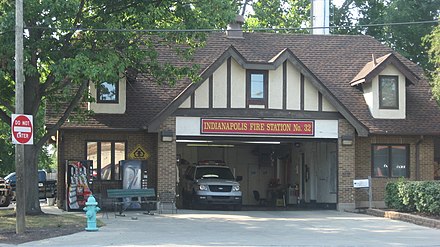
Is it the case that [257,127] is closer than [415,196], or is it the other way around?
[415,196]

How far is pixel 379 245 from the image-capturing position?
54.9 ft

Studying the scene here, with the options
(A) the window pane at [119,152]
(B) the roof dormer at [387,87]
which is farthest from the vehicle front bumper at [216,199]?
(B) the roof dormer at [387,87]

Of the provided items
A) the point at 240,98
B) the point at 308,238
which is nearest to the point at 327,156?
the point at 240,98

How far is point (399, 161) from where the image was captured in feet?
97.6

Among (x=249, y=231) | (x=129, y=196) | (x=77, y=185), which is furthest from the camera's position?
(x=77, y=185)

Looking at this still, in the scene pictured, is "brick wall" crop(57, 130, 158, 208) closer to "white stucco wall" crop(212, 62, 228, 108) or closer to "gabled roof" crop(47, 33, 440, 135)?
"gabled roof" crop(47, 33, 440, 135)

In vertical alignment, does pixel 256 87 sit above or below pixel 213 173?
above

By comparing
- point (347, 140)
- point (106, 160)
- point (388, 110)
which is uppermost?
point (388, 110)

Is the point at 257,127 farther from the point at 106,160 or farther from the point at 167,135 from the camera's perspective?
the point at 106,160

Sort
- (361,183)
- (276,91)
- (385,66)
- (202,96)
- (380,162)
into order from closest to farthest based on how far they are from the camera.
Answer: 1. (361,183)
2. (202,96)
3. (276,91)
4. (385,66)
5. (380,162)

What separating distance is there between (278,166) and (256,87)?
10.3 metres

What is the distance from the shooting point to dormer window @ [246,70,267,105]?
27453 mm

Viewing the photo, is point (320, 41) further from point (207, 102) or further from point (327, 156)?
point (207, 102)

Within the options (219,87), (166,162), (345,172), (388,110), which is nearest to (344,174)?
(345,172)
